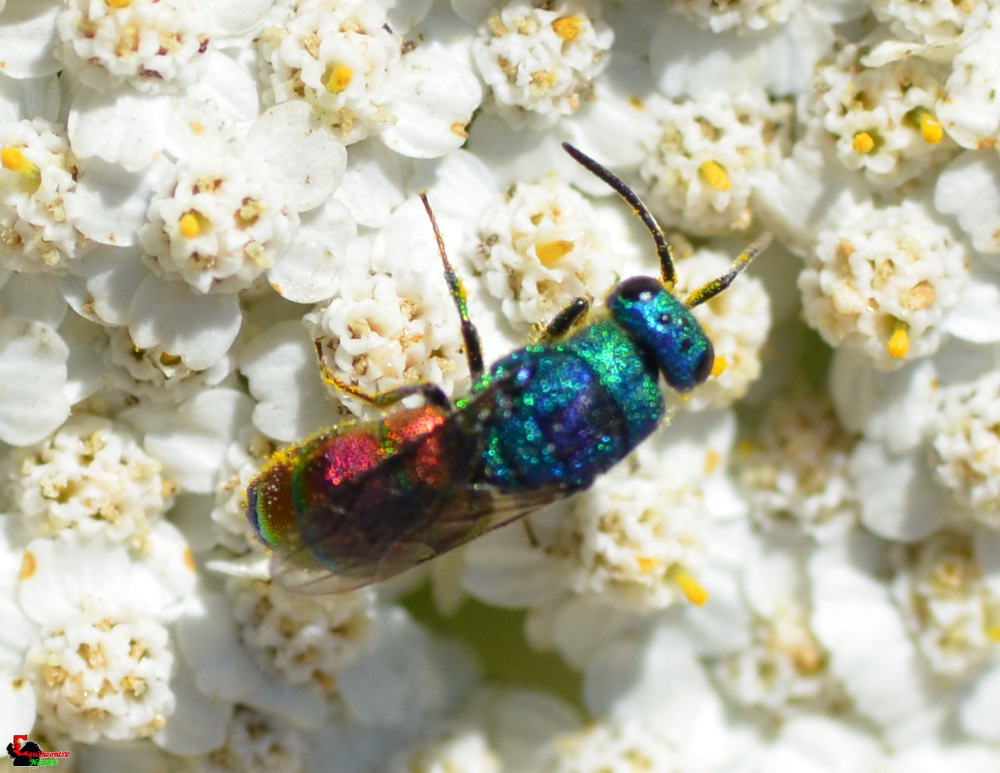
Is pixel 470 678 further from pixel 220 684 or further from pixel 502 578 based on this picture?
pixel 220 684

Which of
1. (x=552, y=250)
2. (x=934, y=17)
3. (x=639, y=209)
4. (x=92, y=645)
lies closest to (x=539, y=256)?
(x=552, y=250)

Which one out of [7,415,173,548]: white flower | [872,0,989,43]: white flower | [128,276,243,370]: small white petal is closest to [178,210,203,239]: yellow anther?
[128,276,243,370]: small white petal

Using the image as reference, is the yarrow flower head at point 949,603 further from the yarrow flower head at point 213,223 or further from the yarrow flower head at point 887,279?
the yarrow flower head at point 213,223

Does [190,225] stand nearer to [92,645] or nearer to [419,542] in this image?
[419,542]

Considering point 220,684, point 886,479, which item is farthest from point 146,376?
point 886,479

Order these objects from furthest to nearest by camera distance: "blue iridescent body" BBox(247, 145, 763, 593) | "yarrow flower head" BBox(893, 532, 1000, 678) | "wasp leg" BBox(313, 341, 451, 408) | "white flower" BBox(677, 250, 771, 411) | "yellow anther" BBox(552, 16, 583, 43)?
"yarrow flower head" BBox(893, 532, 1000, 678)
"white flower" BBox(677, 250, 771, 411)
"yellow anther" BBox(552, 16, 583, 43)
"wasp leg" BBox(313, 341, 451, 408)
"blue iridescent body" BBox(247, 145, 763, 593)

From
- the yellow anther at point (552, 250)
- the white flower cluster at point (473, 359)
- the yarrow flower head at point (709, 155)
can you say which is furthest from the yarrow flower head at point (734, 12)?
the yellow anther at point (552, 250)

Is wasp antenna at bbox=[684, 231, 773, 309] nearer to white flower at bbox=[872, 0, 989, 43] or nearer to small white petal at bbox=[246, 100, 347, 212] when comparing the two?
white flower at bbox=[872, 0, 989, 43]
